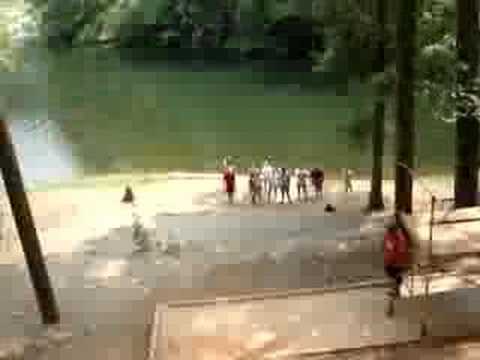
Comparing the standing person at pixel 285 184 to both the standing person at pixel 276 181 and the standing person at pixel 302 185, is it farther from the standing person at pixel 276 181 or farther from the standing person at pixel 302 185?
the standing person at pixel 302 185

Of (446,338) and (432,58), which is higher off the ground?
(432,58)

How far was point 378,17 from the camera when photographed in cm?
2252

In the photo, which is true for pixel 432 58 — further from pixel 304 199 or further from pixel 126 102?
pixel 126 102

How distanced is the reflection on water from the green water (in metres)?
0.56

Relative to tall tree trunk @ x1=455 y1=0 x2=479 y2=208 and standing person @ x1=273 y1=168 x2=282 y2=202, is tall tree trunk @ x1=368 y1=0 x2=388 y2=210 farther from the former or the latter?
tall tree trunk @ x1=455 y1=0 x2=479 y2=208

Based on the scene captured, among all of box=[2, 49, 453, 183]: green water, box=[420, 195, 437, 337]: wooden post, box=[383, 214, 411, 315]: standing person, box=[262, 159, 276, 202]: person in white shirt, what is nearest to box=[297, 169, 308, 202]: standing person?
box=[262, 159, 276, 202]: person in white shirt

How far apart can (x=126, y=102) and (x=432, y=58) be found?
122ft

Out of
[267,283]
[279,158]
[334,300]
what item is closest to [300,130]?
[279,158]

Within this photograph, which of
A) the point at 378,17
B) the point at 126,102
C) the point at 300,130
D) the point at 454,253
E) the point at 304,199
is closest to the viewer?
the point at 454,253

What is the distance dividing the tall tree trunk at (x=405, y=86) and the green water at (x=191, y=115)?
910 centimetres

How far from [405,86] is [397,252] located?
5644mm

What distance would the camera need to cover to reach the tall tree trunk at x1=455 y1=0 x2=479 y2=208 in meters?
16.1

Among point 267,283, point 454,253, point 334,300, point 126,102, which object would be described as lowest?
point 126,102

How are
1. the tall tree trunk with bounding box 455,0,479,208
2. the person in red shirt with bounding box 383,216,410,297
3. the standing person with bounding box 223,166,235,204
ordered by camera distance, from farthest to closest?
the standing person with bounding box 223,166,235,204 < the tall tree trunk with bounding box 455,0,479,208 < the person in red shirt with bounding box 383,216,410,297
